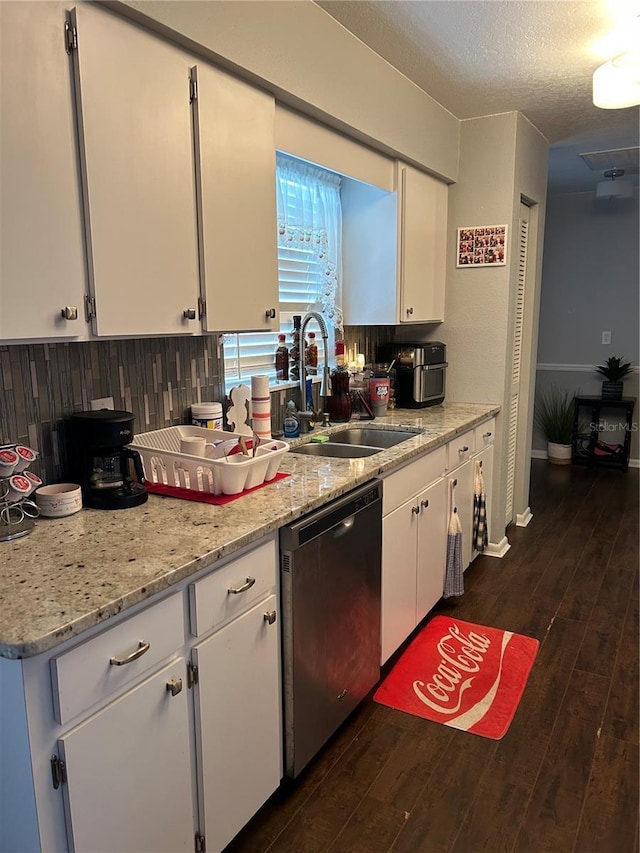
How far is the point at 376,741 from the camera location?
2111mm

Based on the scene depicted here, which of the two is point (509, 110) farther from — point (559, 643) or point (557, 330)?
point (557, 330)

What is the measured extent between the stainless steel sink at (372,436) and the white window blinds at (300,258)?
1.43ft

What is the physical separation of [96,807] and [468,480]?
2.43 meters

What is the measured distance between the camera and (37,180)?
1.39 m

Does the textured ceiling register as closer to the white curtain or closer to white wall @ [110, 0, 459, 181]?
white wall @ [110, 0, 459, 181]

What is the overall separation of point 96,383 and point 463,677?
179cm

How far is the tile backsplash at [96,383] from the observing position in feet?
5.55

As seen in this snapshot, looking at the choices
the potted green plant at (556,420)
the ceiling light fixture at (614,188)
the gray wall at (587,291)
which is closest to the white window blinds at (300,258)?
the ceiling light fixture at (614,188)

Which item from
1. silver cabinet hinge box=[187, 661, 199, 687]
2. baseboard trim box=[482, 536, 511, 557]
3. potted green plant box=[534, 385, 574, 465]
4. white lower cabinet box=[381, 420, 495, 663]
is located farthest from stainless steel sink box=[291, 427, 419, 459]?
potted green plant box=[534, 385, 574, 465]

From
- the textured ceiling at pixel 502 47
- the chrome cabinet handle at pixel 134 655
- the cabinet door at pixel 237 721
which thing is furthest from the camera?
the textured ceiling at pixel 502 47

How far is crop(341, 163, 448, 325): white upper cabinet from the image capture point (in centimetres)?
313

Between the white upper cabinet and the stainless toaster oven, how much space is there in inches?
7.2

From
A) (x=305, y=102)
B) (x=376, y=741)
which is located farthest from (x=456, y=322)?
(x=376, y=741)

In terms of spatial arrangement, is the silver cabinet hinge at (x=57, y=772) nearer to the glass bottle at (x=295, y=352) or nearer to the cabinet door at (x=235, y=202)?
the cabinet door at (x=235, y=202)
